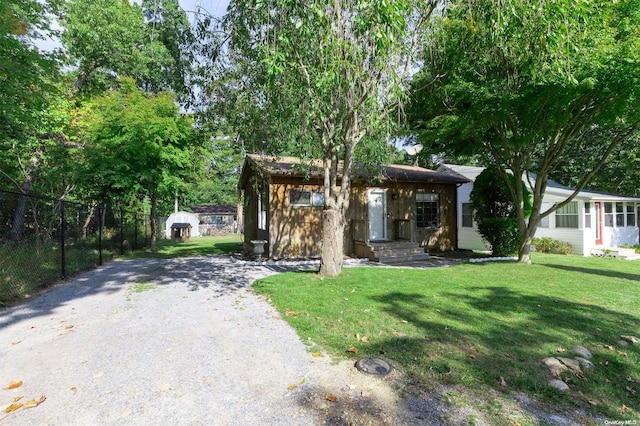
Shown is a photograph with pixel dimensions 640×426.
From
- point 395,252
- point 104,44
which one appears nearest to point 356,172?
point 395,252

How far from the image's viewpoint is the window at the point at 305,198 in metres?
11.1

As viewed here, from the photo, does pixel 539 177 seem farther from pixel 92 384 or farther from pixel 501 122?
pixel 92 384

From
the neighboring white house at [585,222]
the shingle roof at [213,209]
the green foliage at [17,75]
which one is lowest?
the neighboring white house at [585,222]

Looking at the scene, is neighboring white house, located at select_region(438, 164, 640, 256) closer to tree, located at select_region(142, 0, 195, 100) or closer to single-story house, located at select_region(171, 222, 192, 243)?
tree, located at select_region(142, 0, 195, 100)

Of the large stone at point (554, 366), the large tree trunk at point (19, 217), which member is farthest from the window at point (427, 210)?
the large tree trunk at point (19, 217)

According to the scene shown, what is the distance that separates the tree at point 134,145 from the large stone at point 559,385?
12774mm

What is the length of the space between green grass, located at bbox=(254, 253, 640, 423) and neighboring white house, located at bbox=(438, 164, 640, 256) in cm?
762

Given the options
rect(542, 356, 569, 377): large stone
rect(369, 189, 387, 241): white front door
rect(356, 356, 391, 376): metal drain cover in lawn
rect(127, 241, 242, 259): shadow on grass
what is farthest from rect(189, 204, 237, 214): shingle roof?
rect(542, 356, 569, 377): large stone

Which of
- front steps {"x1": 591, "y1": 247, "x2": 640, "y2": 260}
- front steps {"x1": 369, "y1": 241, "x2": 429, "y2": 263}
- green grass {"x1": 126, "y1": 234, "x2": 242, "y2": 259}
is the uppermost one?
front steps {"x1": 369, "y1": 241, "x2": 429, "y2": 263}

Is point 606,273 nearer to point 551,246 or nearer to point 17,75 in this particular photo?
point 551,246

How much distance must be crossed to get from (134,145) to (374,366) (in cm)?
1218

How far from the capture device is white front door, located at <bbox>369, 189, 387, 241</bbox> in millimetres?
12172

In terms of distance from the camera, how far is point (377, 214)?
40.3 feet

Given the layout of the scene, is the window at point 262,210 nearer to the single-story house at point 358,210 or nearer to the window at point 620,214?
the single-story house at point 358,210
